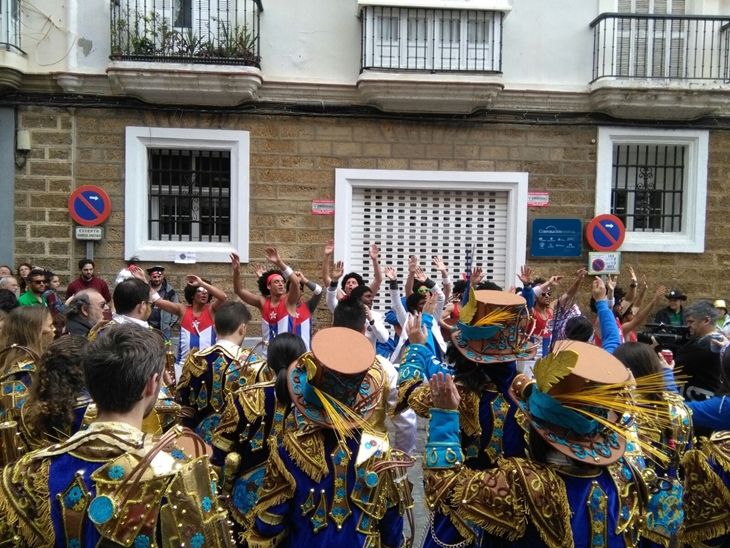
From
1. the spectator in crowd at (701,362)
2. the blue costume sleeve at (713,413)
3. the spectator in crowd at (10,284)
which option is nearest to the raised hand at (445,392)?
the blue costume sleeve at (713,413)

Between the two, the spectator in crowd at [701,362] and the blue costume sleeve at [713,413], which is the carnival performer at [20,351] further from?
the spectator in crowd at [701,362]

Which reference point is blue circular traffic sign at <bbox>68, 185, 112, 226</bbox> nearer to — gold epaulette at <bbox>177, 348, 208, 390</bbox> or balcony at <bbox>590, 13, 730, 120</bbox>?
gold epaulette at <bbox>177, 348, 208, 390</bbox>

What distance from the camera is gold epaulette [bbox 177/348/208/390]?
13.5 feet

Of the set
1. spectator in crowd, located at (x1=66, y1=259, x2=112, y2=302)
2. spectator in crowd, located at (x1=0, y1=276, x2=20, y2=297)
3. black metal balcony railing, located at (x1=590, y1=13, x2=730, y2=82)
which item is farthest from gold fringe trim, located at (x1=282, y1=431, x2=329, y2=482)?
black metal balcony railing, located at (x1=590, y1=13, x2=730, y2=82)

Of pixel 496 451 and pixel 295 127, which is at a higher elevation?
pixel 295 127

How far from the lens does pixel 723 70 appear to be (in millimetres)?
10812

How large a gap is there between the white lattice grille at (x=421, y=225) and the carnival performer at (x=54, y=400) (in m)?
8.09

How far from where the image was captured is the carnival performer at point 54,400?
276 cm

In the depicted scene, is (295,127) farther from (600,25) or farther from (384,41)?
(600,25)

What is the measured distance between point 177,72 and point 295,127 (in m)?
1.93

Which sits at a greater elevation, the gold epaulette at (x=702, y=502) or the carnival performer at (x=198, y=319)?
the carnival performer at (x=198, y=319)

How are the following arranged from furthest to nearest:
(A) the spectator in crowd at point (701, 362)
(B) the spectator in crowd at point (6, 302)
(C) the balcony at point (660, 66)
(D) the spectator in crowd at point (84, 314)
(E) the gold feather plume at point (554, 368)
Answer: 1. (C) the balcony at point (660, 66)
2. (B) the spectator in crowd at point (6, 302)
3. (D) the spectator in crowd at point (84, 314)
4. (A) the spectator in crowd at point (701, 362)
5. (E) the gold feather plume at point (554, 368)

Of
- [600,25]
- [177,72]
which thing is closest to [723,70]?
[600,25]

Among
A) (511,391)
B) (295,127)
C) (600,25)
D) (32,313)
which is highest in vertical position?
(600,25)
